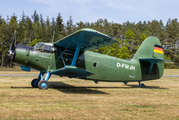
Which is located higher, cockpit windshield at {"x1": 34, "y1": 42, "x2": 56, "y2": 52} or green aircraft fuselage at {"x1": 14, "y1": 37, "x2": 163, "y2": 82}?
cockpit windshield at {"x1": 34, "y1": 42, "x2": 56, "y2": 52}

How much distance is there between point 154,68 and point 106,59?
4028mm

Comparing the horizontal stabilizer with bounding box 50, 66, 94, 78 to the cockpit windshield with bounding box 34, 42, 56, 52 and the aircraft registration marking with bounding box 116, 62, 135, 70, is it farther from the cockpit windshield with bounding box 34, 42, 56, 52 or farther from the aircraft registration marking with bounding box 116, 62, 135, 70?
the aircraft registration marking with bounding box 116, 62, 135, 70

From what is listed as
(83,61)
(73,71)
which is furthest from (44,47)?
(73,71)

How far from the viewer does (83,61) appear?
38.4ft

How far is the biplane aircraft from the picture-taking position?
1008 cm

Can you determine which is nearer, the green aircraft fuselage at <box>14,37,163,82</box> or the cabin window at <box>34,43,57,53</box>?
the green aircraft fuselage at <box>14,37,163,82</box>

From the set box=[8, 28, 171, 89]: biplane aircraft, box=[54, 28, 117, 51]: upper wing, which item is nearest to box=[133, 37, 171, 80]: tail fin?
box=[8, 28, 171, 89]: biplane aircraft

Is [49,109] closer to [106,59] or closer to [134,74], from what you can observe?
[106,59]

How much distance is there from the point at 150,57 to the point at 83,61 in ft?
17.7

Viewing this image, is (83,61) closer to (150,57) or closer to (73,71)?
(73,71)

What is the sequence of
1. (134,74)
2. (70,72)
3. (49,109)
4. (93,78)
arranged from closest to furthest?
1. (49,109)
2. (70,72)
3. (93,78)
4. (134,74)

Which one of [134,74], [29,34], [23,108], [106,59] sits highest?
[29,34]

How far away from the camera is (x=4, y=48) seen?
58.1 m

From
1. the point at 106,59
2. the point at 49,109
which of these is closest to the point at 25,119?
the point at 49,109
